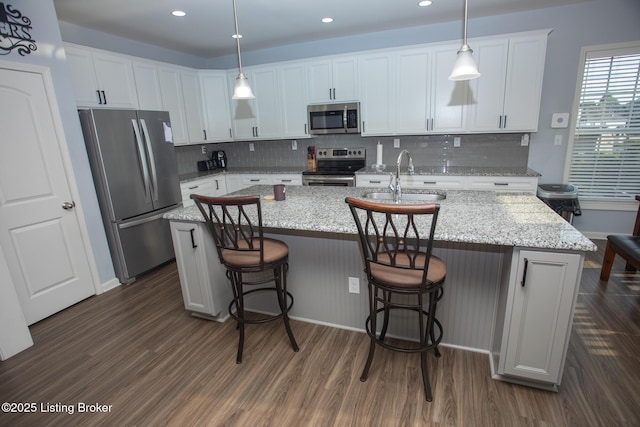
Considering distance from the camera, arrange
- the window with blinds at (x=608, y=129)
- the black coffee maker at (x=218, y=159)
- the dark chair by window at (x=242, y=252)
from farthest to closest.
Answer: the black coffee maker at (x=218, y=159), the window with blinds at (x=608, y=129), the dark chair by window at (x=242, y=252)

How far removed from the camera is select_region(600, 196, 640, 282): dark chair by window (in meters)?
2.44

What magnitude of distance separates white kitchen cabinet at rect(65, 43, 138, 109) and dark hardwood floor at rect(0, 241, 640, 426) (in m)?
2.20

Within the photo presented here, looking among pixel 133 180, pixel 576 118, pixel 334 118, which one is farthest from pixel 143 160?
pixel 576 118

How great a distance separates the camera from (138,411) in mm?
1727

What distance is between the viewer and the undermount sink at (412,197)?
235 cm

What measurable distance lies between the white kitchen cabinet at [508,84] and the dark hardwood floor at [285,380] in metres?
2.04

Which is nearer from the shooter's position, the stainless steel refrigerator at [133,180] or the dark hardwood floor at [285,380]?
the dark hardwood floor at [285,380]

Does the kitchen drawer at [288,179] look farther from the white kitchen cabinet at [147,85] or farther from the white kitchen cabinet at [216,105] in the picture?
the white kitchen cabinet at [147,85]

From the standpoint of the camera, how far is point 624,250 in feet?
8.39

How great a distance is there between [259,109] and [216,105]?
0.65 m

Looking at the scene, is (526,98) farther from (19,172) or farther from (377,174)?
(19,172)

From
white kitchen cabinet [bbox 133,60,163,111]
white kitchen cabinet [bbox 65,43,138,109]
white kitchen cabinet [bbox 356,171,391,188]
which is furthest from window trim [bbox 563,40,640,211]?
white kitchen cabinet [bbox 65,43,138,109]

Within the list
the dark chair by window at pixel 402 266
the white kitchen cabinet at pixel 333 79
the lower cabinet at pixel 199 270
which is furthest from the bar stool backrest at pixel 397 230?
the white kitchen cabinet at pixel 333 79

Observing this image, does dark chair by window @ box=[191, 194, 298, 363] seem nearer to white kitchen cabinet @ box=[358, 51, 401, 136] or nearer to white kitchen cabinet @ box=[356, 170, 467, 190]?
white kitchen cabinet @ box=[356, 170, 467, 190]
